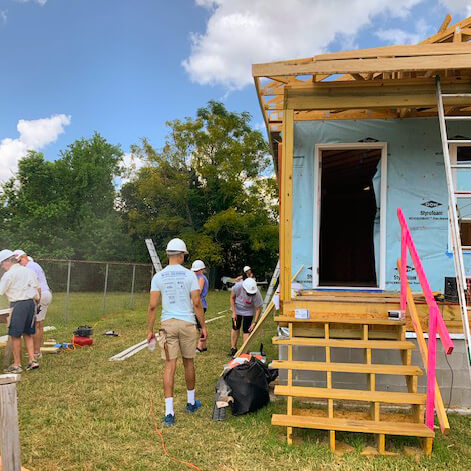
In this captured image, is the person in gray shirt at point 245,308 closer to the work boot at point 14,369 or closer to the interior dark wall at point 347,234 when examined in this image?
the work boot at point 14,369

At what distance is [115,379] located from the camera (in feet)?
19.9

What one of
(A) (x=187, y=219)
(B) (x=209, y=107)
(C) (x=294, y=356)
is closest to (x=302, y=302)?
(C) (x=294, y=356)

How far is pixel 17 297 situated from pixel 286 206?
163 inches

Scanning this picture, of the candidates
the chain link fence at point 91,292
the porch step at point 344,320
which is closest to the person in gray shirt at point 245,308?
the porch step at point 344,320

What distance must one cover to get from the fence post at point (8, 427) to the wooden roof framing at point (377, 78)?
160 inches

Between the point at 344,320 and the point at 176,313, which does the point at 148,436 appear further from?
the point at 344,320

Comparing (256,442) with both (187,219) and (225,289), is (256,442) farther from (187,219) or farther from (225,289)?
(187,219)

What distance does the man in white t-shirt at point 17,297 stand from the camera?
6.28 meters

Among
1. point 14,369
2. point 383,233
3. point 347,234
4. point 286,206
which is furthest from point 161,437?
point 347,234

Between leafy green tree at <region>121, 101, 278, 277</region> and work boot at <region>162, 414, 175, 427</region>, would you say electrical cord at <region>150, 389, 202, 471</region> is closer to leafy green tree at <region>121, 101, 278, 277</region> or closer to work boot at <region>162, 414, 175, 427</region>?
work boot at <region>162, 414, 175, 427</region>

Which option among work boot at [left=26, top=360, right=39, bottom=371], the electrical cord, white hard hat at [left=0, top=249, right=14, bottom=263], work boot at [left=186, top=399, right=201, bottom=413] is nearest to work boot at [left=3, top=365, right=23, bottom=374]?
work boot at [left=26, top=360, right=39, bottom=371]

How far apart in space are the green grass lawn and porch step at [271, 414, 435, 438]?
20cm

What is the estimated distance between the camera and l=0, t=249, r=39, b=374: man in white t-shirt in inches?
247

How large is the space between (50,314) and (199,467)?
11055mm
